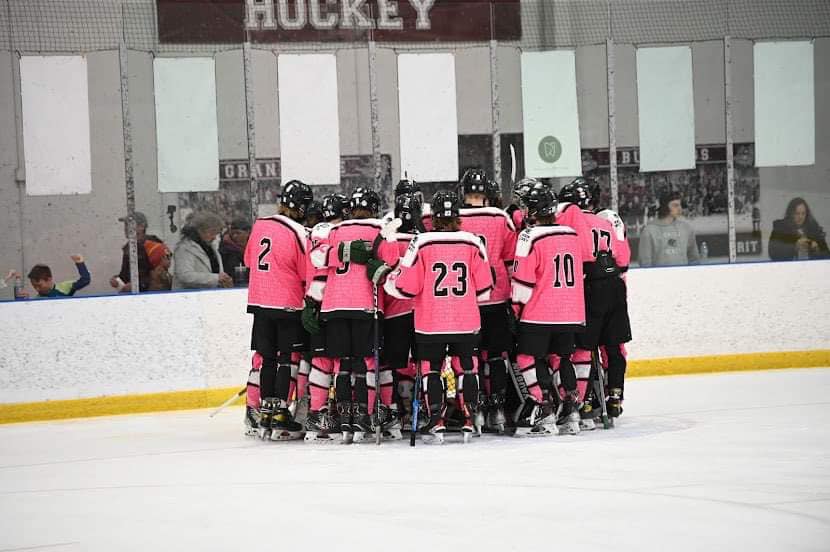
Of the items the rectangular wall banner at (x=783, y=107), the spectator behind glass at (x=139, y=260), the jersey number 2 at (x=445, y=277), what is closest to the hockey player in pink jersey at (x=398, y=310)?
the jersey number 2 at (x=445, y=277)

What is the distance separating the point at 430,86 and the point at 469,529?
597 cm

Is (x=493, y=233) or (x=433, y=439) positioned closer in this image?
(x=433, y=439)

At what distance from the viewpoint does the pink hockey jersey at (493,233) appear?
21.6ft

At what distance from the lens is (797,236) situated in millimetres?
9734

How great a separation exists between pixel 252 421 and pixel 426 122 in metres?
3.52

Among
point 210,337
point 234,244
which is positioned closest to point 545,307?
point 210,337

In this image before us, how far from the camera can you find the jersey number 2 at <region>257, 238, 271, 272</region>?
264 inches

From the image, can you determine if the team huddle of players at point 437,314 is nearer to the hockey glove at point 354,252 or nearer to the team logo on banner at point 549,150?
the hockey glove at point 354,252

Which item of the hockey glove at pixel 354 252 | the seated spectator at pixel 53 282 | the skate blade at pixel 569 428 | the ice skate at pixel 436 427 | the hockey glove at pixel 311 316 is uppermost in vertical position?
the hockey glove at pixel 354 252

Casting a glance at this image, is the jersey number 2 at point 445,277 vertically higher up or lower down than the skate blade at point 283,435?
higher up

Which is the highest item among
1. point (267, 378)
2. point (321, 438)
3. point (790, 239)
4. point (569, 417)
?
point (790, 239)

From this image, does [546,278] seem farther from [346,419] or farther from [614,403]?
[346,419]

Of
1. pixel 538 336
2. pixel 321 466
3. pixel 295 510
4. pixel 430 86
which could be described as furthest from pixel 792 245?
pixel 295 510

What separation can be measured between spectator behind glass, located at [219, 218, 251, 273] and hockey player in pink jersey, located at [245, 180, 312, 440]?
2.18 metres
